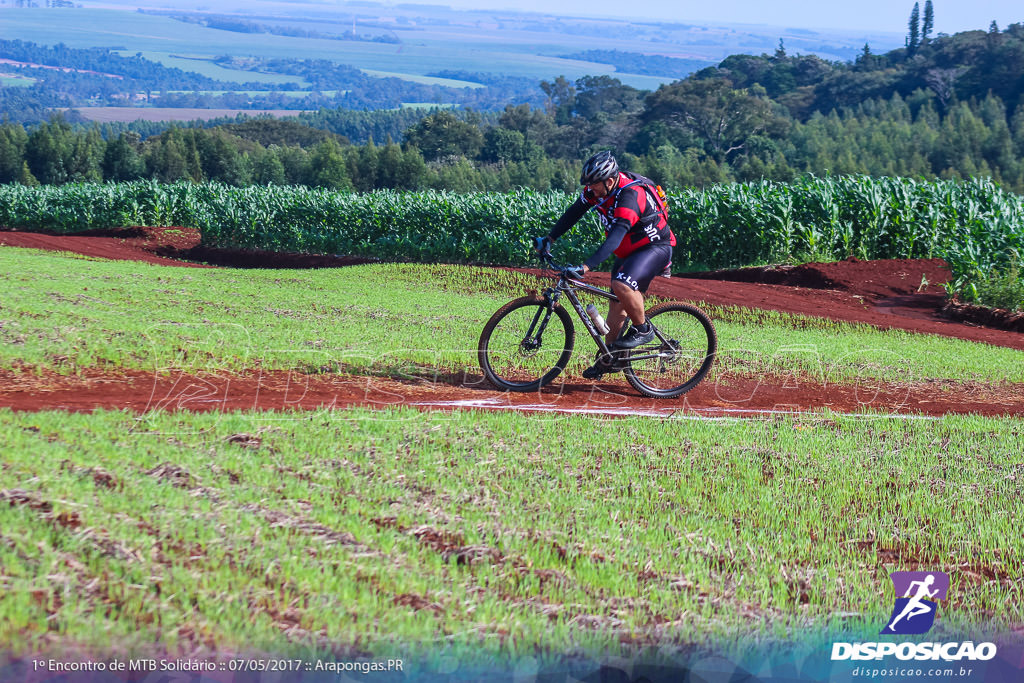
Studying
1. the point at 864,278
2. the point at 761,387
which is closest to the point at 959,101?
the point at 864,278

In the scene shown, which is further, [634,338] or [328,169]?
[328,169]

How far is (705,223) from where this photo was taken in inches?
973

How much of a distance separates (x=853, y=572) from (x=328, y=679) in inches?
110

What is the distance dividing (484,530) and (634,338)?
4.48m

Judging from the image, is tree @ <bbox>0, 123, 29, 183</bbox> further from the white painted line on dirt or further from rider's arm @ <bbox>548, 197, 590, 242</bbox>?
the white painted line on dirt

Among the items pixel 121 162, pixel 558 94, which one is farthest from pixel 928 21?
pixel 121 162

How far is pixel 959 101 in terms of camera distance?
108875 mm

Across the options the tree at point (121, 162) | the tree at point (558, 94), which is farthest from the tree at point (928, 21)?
the tree at point (121, 162)

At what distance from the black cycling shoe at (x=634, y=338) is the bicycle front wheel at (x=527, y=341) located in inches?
18.8

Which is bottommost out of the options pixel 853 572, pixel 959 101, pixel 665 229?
pixel 853 572

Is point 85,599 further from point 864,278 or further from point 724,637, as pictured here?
point 864,278

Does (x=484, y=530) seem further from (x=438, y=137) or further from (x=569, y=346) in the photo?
(x=438, y=137)

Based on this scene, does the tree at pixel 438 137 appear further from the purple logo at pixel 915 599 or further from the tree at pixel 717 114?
the purple logo at pixel 915 599

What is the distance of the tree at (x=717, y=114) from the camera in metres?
105
